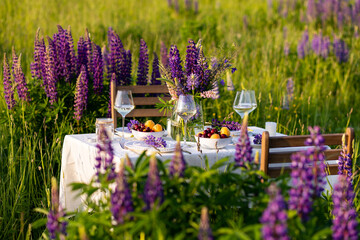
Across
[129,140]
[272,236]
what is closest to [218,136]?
[129,140]

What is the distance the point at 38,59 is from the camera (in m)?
4.41

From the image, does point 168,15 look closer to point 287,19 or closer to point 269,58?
point 287,19

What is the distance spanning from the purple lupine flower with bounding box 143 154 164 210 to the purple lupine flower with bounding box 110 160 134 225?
0.18 feet

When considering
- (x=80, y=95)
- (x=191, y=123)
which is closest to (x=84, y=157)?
(x=191, y=123)

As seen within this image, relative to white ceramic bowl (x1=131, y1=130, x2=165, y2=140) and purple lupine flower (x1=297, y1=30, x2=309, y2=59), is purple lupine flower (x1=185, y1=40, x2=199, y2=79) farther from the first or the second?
purple lupine flower (x1=297, y1=30, x2=309, y2=59)

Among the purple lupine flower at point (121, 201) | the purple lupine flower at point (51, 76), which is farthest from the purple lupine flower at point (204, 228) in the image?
the purple lupine flower at point (51, 76)

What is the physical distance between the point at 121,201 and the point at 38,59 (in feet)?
11.2

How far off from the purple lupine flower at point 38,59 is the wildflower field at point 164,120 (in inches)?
0.5

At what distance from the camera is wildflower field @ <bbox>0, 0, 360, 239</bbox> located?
4.49ft

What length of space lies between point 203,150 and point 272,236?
151 centimetres

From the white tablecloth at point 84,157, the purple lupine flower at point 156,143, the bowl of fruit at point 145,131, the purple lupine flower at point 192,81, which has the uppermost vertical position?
the purple lupine flower at point 192,81

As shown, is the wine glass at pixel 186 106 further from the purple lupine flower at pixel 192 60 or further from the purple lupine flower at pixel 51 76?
the purple lupine flower at pixel 51 76

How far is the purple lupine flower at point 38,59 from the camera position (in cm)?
434

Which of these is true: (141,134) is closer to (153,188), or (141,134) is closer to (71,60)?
(153,188)
